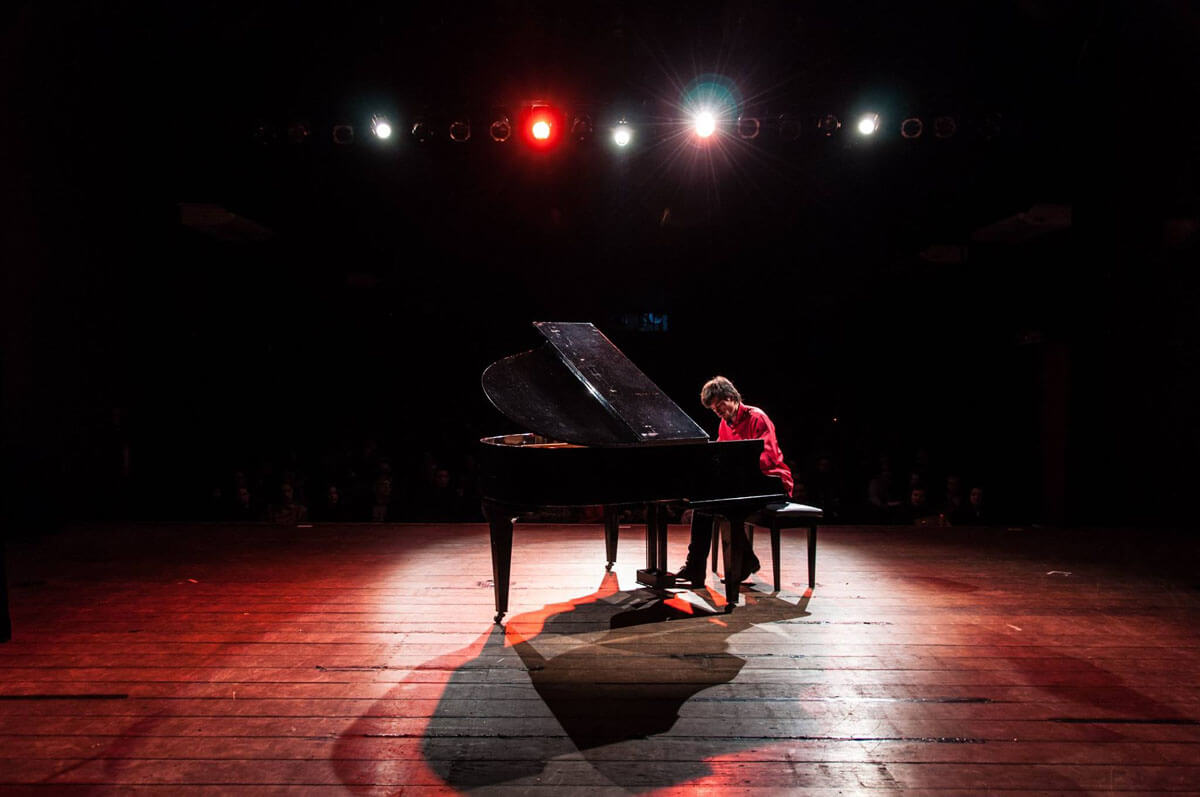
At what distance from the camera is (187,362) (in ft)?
22.7

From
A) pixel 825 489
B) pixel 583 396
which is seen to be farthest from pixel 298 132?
pixel 825 489

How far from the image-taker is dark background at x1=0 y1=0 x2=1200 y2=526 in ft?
17.1

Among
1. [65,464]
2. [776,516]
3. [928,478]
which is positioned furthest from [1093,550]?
[65,464]

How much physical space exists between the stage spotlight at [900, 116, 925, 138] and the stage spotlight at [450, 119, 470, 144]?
3.45 meters

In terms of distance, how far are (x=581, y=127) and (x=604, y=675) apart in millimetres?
4265

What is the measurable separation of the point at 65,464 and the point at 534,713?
542cm

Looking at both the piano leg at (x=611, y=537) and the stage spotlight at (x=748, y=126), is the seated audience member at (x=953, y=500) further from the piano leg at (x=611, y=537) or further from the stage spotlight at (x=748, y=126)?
the stage spotlight at (x=748, y=126)

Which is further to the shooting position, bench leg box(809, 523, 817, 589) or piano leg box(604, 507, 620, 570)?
piano leg box(604, 507, 620, 570)

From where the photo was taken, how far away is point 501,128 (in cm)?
542

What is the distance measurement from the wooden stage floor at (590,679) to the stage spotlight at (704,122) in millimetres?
3394

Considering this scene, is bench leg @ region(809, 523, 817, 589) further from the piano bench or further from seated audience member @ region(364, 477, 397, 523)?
seated audience member @ region(364, 477, 397, 523)

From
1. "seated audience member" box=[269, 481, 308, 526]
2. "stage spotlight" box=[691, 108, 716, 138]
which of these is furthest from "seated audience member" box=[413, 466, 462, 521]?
"stage spotlight" box=[691, 108, 716, 138]

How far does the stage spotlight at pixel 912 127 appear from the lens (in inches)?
210

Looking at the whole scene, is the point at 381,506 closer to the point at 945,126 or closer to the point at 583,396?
the point at 583,396
